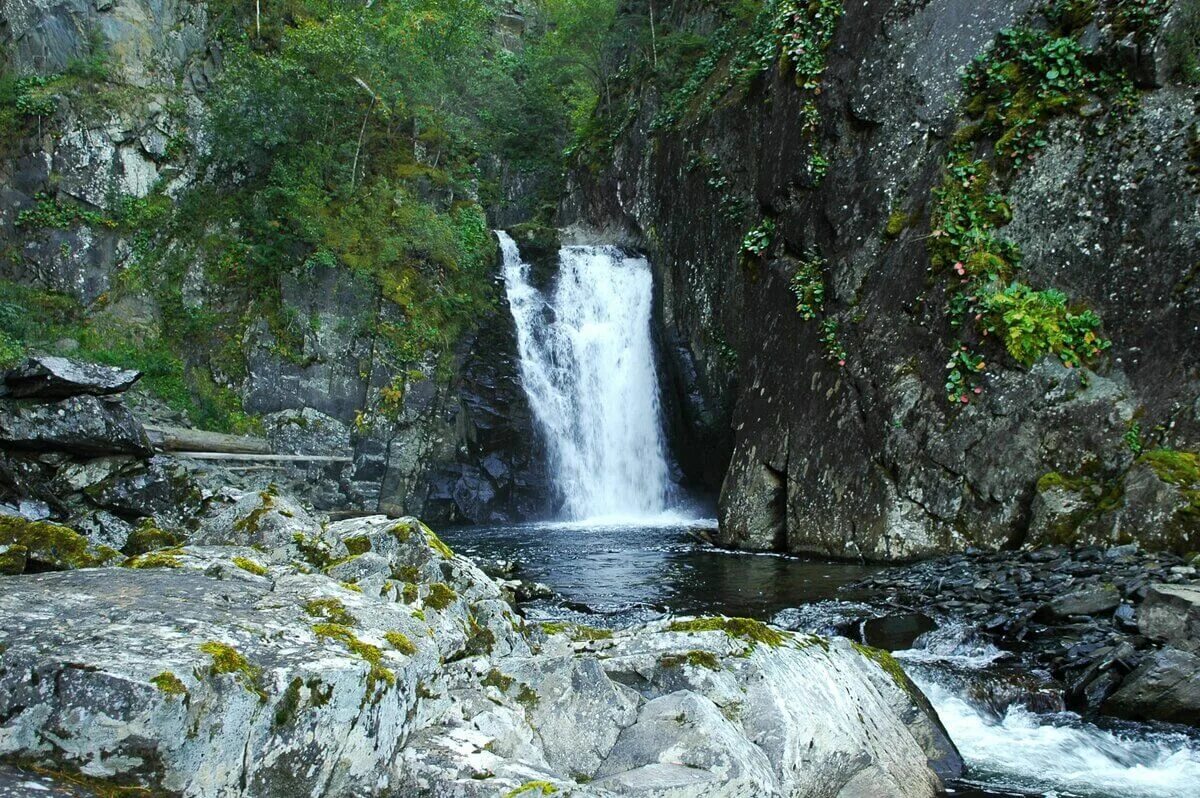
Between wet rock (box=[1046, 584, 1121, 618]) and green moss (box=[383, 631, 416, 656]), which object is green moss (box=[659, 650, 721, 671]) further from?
wet rock (box=[1046, 584, 1121, 618])

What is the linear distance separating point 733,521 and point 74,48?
22120mm

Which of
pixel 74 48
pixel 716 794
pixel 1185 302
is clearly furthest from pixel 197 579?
pixel 74 48

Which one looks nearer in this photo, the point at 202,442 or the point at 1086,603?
the point at 1086,603

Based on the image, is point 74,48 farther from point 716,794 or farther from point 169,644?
point 716,794

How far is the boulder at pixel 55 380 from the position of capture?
9.62m

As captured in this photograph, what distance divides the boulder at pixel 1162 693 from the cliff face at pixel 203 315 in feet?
49.9

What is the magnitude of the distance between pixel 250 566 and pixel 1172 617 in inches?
285

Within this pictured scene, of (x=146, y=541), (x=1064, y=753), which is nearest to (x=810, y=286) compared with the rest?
(x=1064, y=753)

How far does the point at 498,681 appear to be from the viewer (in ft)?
13.5

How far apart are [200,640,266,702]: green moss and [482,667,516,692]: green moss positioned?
1.33 m

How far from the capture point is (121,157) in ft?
70.5

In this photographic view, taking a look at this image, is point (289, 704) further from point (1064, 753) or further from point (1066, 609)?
point (1066, 609)

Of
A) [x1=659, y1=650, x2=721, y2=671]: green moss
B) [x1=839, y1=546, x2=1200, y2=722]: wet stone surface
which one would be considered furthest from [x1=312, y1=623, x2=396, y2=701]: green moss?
[x1=839, y1=546, x2=1200, y2=722]: wet stone surface

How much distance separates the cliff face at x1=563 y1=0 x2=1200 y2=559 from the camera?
1043 centimetres
